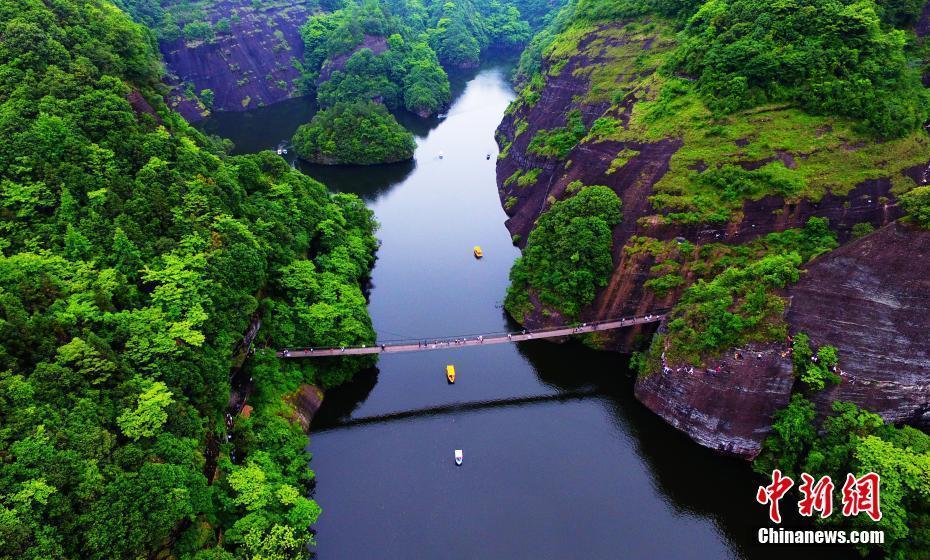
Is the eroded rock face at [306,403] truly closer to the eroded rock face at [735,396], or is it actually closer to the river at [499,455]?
the river at [499,455]

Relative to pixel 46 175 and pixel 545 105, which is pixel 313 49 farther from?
pixel 46 175

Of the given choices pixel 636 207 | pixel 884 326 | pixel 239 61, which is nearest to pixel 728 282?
pixel 884 326

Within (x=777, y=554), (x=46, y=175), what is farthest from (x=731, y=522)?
(x=46, y=175)

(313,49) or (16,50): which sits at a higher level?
(16,50)

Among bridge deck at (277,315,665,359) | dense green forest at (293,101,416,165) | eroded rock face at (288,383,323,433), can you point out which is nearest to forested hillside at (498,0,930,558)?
bridge deck at (277,315,665,359)

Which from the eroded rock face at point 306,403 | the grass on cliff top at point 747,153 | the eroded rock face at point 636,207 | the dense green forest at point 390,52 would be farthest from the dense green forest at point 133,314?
the dense green forest at point 390,52

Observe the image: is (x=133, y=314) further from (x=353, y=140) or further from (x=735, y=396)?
(x=353, y=140)

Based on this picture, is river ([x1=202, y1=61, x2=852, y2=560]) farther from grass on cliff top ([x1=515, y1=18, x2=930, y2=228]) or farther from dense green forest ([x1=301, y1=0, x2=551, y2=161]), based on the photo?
dense green forest ([x1=301, y1=0, x2=551, y2=161])
